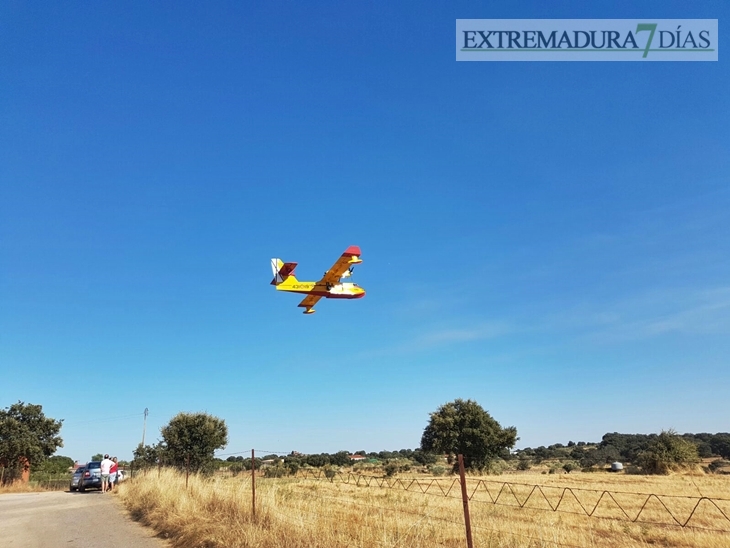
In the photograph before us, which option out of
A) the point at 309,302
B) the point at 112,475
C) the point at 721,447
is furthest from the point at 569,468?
the point at 721,447

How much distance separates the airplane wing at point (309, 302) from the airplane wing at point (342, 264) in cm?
133

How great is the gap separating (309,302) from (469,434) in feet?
96.3

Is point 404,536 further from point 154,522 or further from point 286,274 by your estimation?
point 286,274

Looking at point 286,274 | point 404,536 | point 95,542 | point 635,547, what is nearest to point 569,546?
point 635,547

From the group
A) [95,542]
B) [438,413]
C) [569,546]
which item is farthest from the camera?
[438,413]

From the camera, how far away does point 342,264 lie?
79.8 feet

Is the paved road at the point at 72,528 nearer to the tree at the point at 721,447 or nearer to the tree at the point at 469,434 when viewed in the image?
the tree at the point at 469,434

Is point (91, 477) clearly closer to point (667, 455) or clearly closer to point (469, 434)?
point (469, 434)

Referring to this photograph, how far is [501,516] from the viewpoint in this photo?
15.6 m

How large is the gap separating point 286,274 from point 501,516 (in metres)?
16.2

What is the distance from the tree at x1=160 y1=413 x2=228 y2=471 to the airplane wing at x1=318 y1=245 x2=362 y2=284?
16.2 metres

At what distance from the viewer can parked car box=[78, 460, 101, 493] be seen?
29594 mm

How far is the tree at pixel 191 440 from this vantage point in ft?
112

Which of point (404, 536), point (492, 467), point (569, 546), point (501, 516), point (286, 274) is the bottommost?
point (492, 467)
